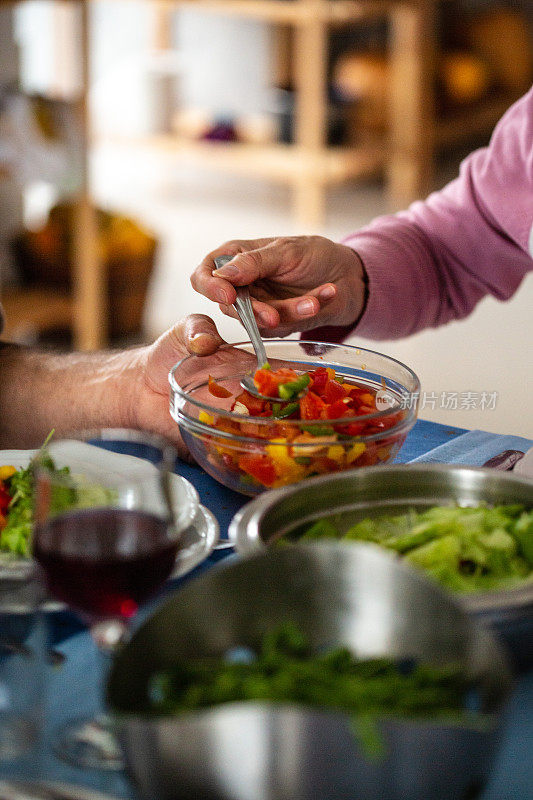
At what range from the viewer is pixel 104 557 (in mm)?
606

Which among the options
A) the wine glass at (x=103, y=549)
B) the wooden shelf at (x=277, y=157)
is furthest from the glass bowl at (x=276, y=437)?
the wooden shelf at (x=277, y=157)

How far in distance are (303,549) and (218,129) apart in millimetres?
4673

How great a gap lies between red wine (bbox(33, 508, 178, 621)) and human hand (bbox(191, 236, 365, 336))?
A: 2.01ft

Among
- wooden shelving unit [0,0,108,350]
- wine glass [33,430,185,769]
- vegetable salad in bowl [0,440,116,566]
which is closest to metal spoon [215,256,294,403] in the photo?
vegetable salad in bowl [0,440,116,566]

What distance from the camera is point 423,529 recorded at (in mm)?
766

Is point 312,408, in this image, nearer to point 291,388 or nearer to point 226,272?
point 291,388

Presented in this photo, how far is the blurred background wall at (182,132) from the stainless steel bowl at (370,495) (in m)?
2.61

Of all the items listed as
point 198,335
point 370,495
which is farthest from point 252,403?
point 370,495

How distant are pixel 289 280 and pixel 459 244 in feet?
1.39

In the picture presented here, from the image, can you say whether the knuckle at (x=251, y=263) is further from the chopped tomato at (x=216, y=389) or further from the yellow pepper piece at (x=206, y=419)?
the yellow pepper piece at (x=206, y=419)

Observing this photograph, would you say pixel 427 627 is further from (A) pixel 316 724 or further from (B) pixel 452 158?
(B) pixel 452 158

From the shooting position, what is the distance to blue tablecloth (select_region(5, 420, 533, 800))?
2.02ft

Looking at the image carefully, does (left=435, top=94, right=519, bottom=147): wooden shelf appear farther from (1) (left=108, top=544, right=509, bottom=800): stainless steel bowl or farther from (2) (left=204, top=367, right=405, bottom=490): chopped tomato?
(1) (left=108, top=544, right=509, bottom=800): stainless steel bowl

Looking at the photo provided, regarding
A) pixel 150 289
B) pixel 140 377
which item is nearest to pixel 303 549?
pixel 140 377
